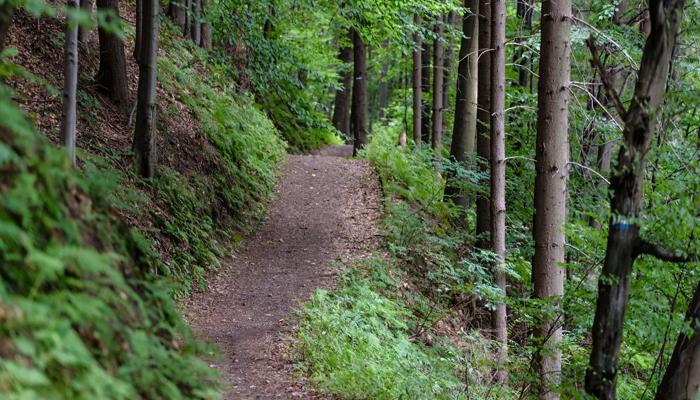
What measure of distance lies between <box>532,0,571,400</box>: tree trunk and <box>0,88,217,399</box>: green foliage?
5163mm

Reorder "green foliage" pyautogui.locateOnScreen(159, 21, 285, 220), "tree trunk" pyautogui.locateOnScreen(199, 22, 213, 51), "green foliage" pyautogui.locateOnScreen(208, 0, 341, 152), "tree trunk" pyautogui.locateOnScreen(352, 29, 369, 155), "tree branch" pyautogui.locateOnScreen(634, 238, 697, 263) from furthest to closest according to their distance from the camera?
"tree trunk" pyautogui.locateOnScreen(352, 29, 369, 155) → "tree trunk" pyautogui.locateOnScreen(199, 22, 213, 51) → "green foliage" pyautogui.locateOnScreen(159, 21, 285, 220) → "green foliage" pyautogui.locateOnScreen(208, 0, 341, 152) → "tree branch" pyautogui.locateOnScreen(634, 238, 697, 263)

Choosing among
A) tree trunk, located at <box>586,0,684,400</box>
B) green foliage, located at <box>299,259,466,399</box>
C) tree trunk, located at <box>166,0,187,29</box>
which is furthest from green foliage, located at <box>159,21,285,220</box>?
tree trunk, located at <box>586,0,684,400</box>

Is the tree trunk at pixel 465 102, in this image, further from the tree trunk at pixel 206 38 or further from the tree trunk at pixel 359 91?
the tree trunk at pixel 206 38

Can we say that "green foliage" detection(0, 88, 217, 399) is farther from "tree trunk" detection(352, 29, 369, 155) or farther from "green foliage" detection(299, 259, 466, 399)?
"tree trunk" detection(352, 29, 369, 155)

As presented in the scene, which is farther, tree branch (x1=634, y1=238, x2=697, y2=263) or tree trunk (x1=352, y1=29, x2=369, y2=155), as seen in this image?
tree trunk (x1=352, y1=29, x2=369, y2=155)

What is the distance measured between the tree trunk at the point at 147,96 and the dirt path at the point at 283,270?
2153 mm

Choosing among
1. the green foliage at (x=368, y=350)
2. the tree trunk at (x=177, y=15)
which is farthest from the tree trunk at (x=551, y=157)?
the tree trunk at (x=177, y=15)

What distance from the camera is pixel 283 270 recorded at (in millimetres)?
10531

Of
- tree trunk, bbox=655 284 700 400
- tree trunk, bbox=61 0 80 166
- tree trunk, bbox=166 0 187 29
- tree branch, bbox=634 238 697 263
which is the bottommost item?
tree trunk, bbox=655 284 700 400

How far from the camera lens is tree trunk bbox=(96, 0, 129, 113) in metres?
10.4

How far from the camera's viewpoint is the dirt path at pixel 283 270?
691cm

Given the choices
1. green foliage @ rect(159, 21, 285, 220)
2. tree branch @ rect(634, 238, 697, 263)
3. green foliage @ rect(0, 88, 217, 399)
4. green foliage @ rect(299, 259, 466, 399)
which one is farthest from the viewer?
green foliage @ rect(159, 21, 285, 220)

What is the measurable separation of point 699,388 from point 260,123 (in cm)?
1398

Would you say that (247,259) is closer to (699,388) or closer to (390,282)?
(390,282)
